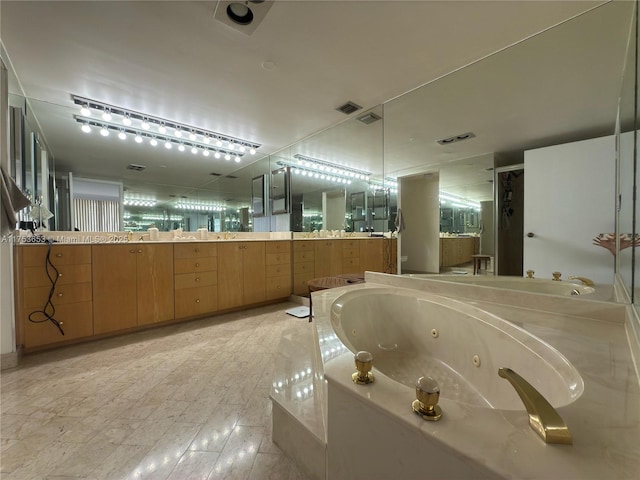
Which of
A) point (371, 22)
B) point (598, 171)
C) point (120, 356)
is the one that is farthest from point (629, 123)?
point (120, 356)

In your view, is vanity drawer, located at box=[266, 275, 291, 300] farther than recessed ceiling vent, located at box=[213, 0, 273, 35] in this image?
Yes

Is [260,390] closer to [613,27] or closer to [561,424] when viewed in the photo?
[561,424]

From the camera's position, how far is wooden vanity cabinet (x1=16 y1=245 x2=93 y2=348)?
182 centimetres

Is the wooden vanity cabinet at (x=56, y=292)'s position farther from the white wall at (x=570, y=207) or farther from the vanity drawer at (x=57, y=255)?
the white wall at (x=570, y=207)

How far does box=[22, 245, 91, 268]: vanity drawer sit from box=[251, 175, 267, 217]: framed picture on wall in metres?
2.03

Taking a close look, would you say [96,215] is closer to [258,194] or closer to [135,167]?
[135,167]

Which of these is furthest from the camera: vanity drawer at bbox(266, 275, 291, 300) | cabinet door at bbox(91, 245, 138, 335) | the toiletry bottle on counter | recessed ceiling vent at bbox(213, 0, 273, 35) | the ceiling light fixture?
vanity drawer at bbox(266, 275, 291, 300)

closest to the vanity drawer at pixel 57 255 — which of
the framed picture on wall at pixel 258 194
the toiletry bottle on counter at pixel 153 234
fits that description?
the toiletry bottle on counter at pixel 153 234

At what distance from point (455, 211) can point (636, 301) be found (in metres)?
1.25

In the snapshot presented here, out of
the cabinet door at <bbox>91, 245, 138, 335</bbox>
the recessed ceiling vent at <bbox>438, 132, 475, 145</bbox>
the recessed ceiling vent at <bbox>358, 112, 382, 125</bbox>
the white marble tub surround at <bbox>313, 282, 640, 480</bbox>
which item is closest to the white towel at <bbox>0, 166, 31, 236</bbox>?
the cabinet door at <bbox>91, 245, 138, 335</bbox>

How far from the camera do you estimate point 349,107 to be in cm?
244

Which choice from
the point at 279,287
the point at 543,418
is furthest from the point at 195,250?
the point at 543,418

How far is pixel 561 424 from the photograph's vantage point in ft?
1.47

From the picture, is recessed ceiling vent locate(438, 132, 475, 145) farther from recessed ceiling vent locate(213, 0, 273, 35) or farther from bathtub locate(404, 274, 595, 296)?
recessed ceiling vent locate(213, 0, 273, 35)
